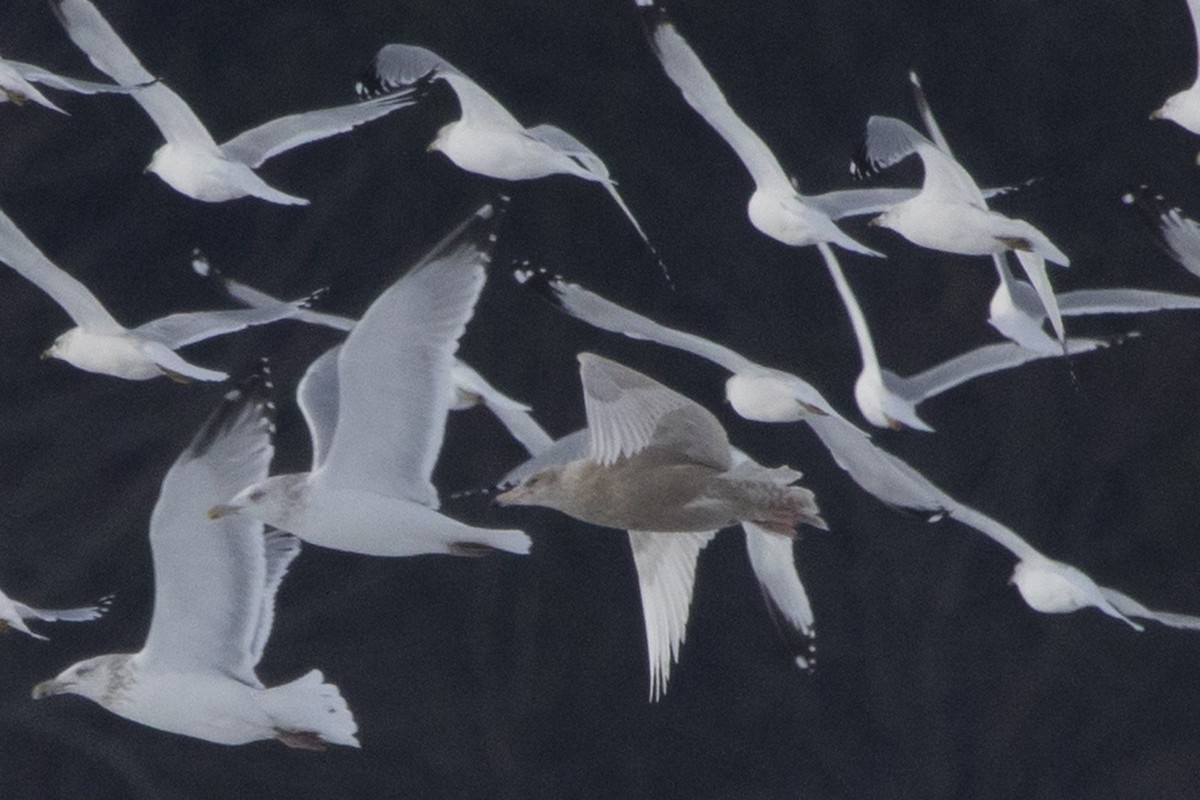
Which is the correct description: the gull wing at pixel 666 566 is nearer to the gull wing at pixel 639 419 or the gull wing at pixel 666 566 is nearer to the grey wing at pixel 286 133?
the gull wing at pixel 639 419

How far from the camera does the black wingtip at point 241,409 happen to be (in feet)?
21.7

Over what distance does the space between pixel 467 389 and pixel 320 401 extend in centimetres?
80

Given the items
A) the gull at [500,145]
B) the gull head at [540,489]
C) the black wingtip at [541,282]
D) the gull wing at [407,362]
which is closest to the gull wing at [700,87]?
the gull at [500,145]

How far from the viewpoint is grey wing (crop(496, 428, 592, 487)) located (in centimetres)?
728

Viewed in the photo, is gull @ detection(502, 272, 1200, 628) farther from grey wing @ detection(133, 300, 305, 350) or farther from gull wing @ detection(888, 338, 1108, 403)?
grey wing @ detection(133, 300, 305, 350)

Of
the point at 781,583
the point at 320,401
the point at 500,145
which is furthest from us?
the point at 781,583

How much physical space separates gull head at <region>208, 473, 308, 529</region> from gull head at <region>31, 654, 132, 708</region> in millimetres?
657

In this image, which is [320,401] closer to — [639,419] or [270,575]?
[270,575]

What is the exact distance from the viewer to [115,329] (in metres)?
7.66

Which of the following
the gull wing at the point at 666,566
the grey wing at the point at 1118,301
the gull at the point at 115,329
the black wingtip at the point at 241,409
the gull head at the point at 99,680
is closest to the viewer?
the black wingtip at the point at 241,409

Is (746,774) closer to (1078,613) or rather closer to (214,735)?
(1078,613)

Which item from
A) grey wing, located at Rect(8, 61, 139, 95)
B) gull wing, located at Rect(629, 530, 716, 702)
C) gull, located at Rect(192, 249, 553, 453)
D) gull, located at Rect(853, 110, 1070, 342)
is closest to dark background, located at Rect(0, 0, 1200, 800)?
gull, located at Rect(192, 249, 553, 453)

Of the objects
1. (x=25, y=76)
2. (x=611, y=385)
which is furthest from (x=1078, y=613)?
(x=25, y=76)

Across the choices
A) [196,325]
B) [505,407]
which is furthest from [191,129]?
[505,407]
